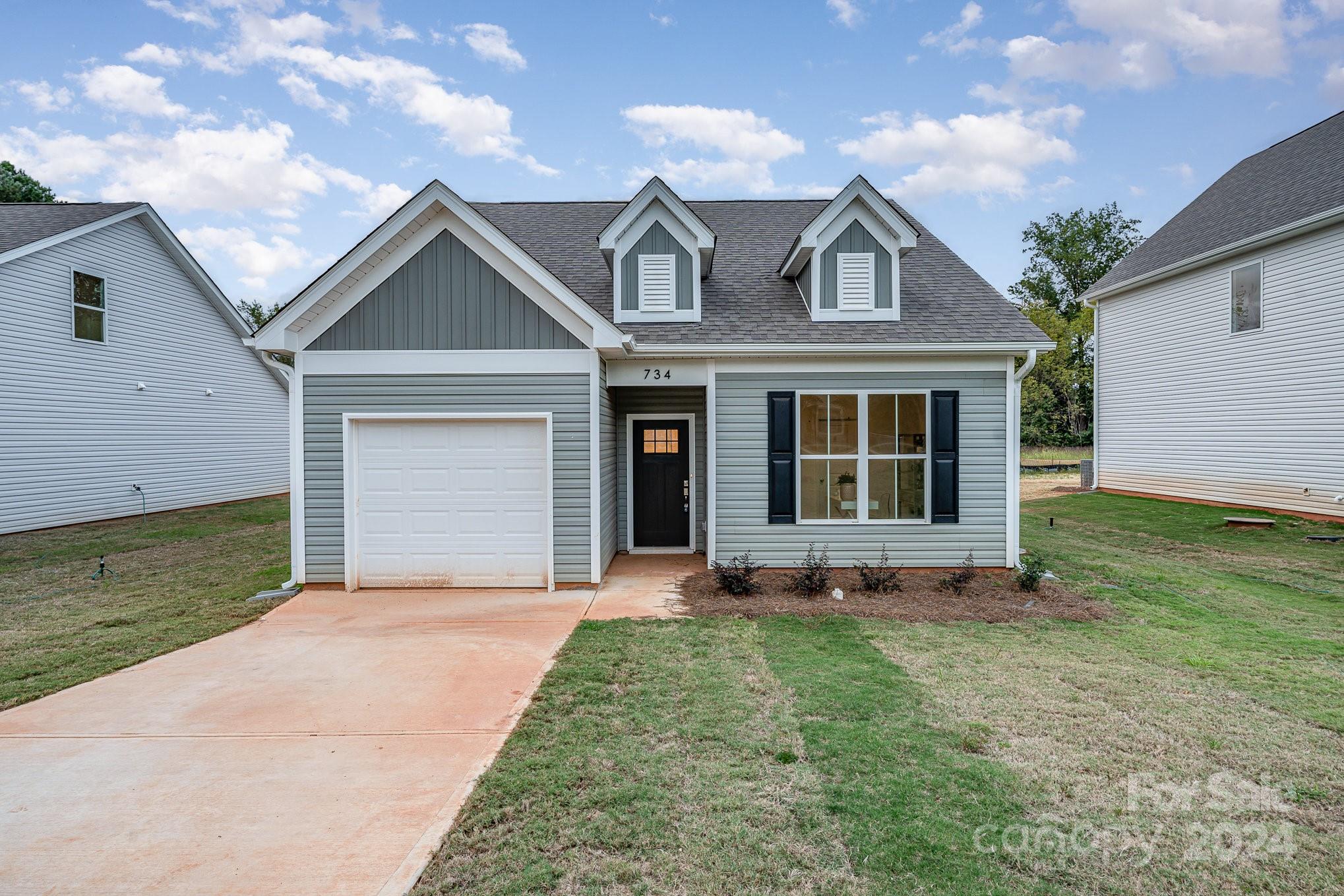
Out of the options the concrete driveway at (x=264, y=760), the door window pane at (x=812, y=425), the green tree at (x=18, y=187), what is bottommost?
the concrete driveway at (x=264, y=760)

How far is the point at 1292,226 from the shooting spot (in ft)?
41.0

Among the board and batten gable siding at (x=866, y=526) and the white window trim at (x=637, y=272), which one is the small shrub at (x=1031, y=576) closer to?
the board and batten gable siding at (x=866, y=526)

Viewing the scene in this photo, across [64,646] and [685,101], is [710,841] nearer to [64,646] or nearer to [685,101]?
[64,646]

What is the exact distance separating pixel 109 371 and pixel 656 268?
44.3 feet

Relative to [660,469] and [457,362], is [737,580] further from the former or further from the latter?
[457,362]

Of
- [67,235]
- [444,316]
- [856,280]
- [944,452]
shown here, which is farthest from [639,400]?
[67,235]

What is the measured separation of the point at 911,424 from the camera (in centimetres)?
878

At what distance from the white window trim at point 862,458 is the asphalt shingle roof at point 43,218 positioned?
15151mm

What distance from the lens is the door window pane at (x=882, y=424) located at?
346 inches

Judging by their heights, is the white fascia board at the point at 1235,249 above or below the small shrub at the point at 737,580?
above

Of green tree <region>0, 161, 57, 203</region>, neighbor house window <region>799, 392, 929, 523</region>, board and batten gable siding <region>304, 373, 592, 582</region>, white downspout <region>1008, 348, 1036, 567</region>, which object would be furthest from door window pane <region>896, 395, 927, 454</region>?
green tree <region>0, 161, 57, 203</region>

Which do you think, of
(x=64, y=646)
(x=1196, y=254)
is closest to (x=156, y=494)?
(x=64, y=646)

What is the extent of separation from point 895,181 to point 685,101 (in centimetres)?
1973

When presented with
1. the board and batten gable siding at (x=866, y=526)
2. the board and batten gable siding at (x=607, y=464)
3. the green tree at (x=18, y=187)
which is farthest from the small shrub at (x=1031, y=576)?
the green tree at (x=18, y=187)
